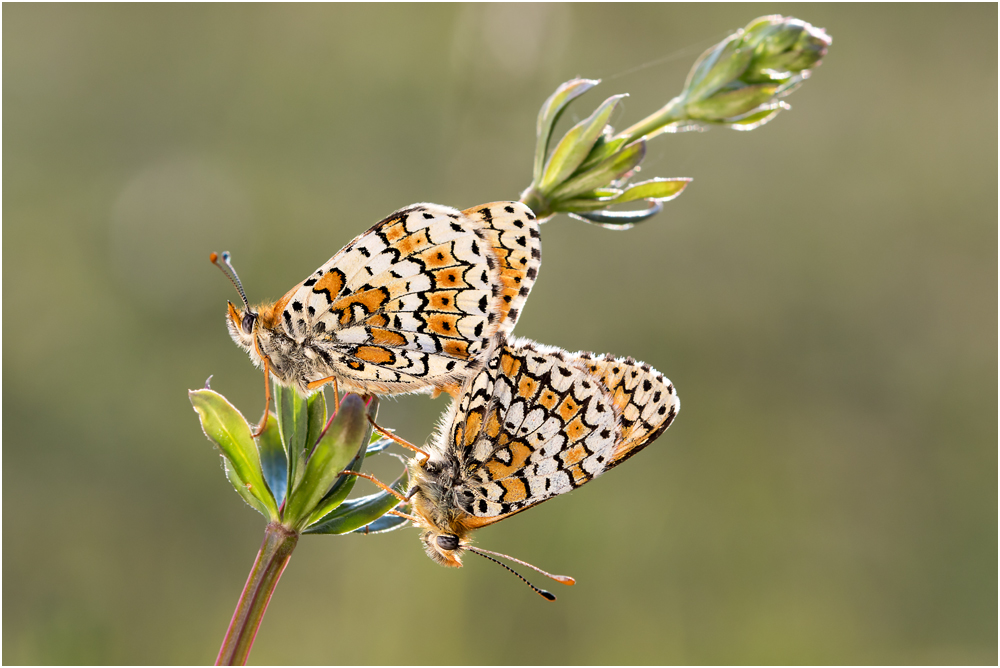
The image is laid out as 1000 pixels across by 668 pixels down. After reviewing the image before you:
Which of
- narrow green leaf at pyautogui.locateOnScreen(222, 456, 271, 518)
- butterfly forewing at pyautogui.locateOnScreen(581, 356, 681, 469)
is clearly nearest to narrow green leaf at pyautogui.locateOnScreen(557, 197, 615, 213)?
butterfly forewing at pyautogui.locateOnScreen(581, 356, 681, 469)

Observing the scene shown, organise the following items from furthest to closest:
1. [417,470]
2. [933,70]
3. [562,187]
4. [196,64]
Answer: [933,70] → [196,64] → [417,470] → [562,187]

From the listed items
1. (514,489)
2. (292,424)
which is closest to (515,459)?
(514,489)

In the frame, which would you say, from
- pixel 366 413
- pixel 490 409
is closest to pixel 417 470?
pixel 490 409

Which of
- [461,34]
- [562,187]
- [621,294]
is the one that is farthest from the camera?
[621,294]

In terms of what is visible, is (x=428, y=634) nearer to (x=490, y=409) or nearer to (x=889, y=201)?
(x=490, y=409)

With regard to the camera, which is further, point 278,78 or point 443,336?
point 278,78

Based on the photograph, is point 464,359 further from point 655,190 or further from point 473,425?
point 655,190

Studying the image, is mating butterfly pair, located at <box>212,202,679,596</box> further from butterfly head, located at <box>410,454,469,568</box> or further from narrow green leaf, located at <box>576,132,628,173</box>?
narrow green leaf, located at <box>576,132,628,173</box>

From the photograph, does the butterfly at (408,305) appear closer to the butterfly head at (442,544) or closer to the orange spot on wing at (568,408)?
the orange spot on wing at (568,408)

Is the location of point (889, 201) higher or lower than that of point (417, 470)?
higher
